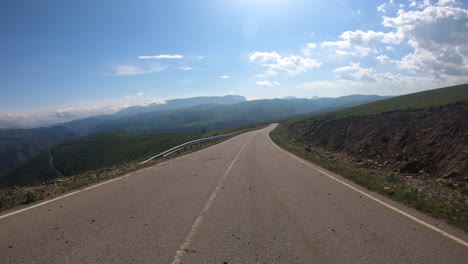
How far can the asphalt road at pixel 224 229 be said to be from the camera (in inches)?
202

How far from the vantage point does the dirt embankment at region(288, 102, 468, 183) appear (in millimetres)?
15000

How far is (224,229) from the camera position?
21.1ft

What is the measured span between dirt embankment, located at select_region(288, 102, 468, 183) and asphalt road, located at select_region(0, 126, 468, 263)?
296 inches

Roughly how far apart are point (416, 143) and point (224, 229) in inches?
640

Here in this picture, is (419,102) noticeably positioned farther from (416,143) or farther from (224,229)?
(224,229)

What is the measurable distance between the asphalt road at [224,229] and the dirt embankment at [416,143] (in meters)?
7.52

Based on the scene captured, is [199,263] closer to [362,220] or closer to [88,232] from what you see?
[88,232]

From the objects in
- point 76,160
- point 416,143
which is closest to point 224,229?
point 416,143

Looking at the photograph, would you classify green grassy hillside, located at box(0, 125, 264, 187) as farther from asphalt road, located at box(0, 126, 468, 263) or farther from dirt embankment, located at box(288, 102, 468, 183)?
asphalt road, located at box(0, 126, 468, 263)

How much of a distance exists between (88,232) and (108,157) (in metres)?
115

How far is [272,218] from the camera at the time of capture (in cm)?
729

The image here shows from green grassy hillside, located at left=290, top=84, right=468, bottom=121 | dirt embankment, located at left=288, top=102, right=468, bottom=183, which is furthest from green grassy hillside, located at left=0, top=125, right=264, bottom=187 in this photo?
dirt embankment, located at left=288, top=102, right=468, bottom=183

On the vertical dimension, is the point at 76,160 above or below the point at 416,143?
below

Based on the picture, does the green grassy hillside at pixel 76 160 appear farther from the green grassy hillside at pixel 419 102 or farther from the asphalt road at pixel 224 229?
the asphalt road at pixel 224 229
